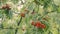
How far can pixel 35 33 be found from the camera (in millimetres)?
A: 1050

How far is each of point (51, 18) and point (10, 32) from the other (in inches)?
12.6

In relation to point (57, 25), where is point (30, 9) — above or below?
above

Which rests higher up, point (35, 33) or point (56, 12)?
point (56, 12)

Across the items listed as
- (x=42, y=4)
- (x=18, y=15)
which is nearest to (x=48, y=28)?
(x=42, y=4)

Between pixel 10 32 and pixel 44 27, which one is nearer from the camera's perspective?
pixel 44 27

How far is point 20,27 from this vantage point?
126 cm

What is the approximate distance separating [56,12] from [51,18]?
6cm

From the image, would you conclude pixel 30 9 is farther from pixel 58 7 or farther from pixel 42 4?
pixel 58 7

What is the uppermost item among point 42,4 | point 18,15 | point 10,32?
point 42,4

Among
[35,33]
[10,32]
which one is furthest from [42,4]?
[10,32]

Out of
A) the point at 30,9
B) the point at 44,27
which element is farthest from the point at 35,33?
the point at 30,9

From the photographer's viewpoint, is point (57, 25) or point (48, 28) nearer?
point (48, 28)

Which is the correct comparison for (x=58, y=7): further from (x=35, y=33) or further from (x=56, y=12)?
(x=35, y=33)

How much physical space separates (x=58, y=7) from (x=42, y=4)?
156mm
